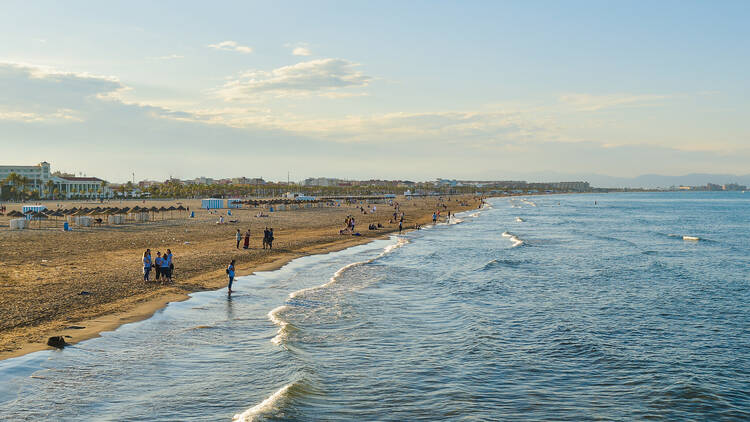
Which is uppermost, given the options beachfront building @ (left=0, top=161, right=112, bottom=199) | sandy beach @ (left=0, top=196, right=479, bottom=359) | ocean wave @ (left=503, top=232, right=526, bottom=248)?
beachfront building @ (left=0, top=161, right=112, bottom=199)

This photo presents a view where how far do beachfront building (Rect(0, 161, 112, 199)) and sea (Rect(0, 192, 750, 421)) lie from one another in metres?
119

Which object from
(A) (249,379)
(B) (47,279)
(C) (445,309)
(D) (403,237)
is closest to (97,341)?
(A) (249,379)

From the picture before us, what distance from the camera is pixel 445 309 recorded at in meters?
19.8

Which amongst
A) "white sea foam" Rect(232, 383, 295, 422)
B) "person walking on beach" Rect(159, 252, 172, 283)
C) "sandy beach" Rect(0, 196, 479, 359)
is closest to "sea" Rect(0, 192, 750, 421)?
"white sea foam" Rect(232, 383, 295, 422)

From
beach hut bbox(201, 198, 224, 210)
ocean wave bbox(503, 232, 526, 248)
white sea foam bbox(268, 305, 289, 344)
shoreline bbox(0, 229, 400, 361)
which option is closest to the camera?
shoreline bbox(0, 229, 400, 361)

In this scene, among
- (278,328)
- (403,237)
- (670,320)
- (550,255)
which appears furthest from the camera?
(403,237)

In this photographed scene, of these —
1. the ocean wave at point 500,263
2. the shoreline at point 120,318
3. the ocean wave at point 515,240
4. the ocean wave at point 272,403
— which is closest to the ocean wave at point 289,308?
the ocean wave at point 272,403

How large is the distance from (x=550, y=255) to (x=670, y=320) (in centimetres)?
1800

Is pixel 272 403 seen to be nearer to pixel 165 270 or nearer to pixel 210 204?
pixel 165 270

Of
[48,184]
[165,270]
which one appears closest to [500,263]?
[165,270]

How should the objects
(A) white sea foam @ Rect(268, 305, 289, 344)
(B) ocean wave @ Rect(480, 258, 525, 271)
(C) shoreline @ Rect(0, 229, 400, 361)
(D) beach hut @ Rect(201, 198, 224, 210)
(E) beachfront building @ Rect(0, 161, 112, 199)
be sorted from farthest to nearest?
(E) beachfront building @ Rect(0, 161, 112, 199) < (D) beach hut @ Rect(201, 198, 224, 210) < (B) ocean wave @ Rect(480, 258, 525, 271) < (A) white sea foam @ Rect(268, 305, 289, 344) < (C) shoreline @ Rect(0, 229, 400, 361)

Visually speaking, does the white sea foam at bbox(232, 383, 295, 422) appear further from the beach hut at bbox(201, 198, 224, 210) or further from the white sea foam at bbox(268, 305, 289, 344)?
the beach hut at bbox(201, 198, 224, 210)

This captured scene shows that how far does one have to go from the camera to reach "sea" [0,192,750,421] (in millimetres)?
10836

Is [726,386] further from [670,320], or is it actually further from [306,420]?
[306,420]
